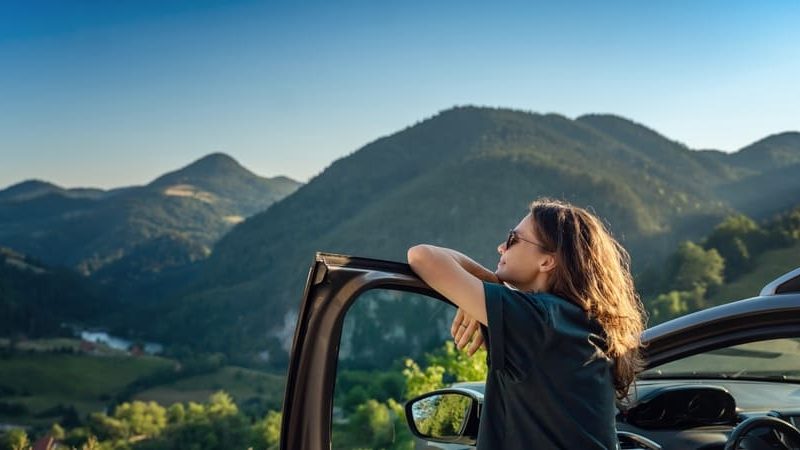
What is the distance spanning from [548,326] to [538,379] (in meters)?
0.08

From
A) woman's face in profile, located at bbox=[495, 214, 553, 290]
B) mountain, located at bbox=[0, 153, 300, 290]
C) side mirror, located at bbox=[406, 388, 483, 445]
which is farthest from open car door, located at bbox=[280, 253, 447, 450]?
mountain, located at bbox=[0, 153, 300, 290]

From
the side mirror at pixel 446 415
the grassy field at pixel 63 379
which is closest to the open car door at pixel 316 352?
the side mirror at pixel 446 415

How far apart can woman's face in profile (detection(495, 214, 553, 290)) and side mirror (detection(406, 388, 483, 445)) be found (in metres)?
0.36

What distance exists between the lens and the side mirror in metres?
1.66

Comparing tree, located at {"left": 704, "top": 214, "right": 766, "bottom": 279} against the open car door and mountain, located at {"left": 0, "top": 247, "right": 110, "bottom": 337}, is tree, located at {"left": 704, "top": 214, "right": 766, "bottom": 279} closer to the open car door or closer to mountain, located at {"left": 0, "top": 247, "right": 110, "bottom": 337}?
the open car door

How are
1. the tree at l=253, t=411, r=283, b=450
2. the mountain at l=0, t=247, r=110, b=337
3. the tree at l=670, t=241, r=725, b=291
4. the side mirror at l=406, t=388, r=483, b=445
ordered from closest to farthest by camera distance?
the tree at l=253, t=411, r=283, b=450 < the side mirror at l=406, t=388, r=483, b=445 < the tree at l=670, t=241, r=725, b=291 < the mountain at l=0, t=247, r=110, b=337

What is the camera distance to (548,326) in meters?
1.20

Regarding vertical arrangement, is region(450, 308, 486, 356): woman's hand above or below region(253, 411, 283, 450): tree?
above

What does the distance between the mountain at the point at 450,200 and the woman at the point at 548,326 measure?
5141 centimetres

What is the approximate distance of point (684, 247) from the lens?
46.7m

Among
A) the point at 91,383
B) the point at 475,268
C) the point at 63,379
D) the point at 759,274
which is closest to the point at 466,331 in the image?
the point at 475,268

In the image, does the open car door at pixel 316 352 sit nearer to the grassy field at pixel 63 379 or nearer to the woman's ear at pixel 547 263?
the woman's ear at pixel 547 263

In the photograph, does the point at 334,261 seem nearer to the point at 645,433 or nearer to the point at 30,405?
the point at 645,433

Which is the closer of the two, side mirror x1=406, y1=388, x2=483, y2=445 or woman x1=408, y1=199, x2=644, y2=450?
woman x1=408, y1=199, x2=644, y2=450
